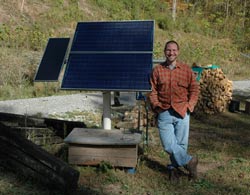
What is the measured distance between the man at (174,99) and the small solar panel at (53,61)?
1.30m

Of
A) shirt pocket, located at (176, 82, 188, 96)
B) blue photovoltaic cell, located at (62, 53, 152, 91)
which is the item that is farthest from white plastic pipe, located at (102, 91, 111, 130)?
shirt pocket, located at (176, 82, 188, 96)

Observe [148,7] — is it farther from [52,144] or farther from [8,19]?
[52,144]

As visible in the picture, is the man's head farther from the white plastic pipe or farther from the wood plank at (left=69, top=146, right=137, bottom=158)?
the wood plank at (left=69, top=146, right=137, bottom=158)

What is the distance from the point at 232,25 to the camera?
30984 millimetres

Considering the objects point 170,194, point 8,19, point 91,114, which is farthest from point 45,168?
point 8,19

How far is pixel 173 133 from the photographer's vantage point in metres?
4.62

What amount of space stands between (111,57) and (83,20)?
705 inches

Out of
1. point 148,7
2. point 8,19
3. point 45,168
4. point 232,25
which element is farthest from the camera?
point 232,25

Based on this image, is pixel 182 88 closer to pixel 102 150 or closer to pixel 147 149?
pixel 102 150

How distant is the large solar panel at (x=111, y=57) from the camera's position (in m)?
4.83

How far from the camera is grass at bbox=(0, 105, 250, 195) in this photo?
14.2 feet

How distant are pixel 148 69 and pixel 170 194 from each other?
1.49 meters

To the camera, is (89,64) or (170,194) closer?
(170,194)

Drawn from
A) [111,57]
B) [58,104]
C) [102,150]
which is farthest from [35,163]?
[58,104]
